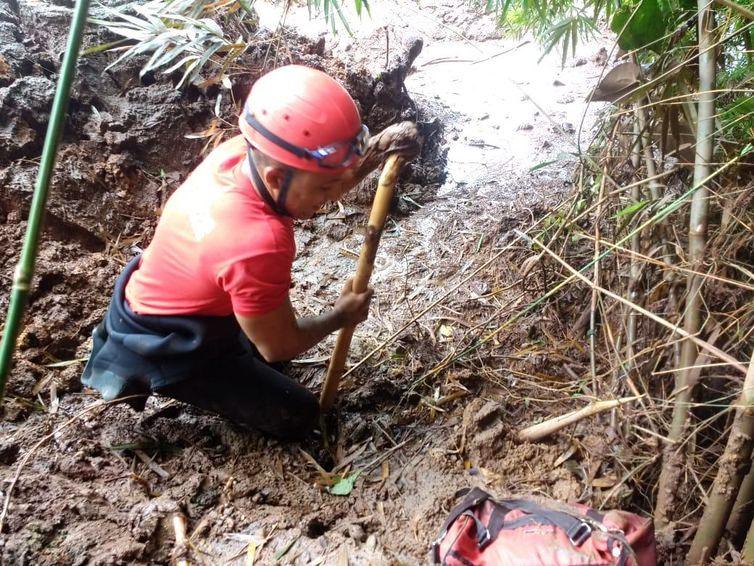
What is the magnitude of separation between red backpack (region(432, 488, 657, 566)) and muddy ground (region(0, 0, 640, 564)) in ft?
1.07

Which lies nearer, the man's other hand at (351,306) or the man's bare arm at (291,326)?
the man's bare arm at (291,326)

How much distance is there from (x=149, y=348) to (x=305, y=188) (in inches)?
36.1

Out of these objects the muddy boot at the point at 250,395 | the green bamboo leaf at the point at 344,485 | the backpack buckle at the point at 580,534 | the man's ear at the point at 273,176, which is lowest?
the green bamboo leaf at the point at 344,485

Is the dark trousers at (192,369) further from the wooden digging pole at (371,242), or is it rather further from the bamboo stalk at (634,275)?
the bamboo stalk at (634,275)

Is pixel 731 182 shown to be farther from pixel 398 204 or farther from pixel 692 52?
pixel 398 204

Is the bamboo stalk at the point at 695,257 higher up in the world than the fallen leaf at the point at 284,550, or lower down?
higher up

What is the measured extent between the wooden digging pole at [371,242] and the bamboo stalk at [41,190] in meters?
1.36

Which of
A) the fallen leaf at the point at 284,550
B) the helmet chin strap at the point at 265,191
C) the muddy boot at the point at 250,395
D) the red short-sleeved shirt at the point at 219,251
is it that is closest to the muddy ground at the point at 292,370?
the fallen leaf at the point at 284,550

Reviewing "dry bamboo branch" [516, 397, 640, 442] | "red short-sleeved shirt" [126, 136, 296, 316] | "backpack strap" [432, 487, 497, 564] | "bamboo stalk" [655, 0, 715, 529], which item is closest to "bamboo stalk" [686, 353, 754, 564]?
"bamboo stalk" [655, 0, 715, 529]

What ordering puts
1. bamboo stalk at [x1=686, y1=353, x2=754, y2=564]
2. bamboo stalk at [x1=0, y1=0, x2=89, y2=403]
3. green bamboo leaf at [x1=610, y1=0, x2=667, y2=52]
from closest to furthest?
bamboo stalk at [x1=0, y1=0, x2=89, y2=403] < bamboo stalk at [x1=686, y1=353, x2=754, y2=564] < green bamboo leaf at [x1=610, y1=0, x2=667, y2=52]

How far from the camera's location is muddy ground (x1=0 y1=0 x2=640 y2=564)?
187 cm

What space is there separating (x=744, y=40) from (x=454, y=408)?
77.9 inches

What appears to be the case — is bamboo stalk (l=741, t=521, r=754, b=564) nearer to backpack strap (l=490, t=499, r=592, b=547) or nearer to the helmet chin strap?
backpack strap (l=490, t=499, r=592, b=547)

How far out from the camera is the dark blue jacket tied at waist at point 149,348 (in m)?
1.97
